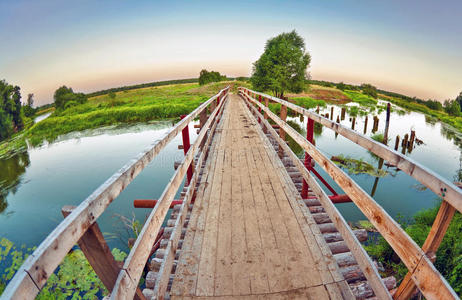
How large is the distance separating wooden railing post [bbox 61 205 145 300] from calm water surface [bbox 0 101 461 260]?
19.4 ft

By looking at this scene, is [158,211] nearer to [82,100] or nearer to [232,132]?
[232,132]

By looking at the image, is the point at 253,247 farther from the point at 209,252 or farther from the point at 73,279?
the point at 73,279

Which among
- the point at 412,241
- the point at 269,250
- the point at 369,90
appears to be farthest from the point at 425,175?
the point at 369,90

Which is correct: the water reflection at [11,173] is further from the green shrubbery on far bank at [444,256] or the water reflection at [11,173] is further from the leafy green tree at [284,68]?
the leafy green tree at [284,68]

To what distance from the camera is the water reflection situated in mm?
11128

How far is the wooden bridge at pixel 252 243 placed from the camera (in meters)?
1.03

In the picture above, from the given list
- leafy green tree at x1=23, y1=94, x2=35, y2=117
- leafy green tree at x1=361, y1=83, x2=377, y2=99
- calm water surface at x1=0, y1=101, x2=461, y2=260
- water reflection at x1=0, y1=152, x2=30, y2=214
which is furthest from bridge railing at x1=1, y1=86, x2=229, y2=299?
leafy green tree at x1=23, y1=94, x2=35, y2=117

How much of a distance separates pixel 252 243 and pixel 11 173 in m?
19.0

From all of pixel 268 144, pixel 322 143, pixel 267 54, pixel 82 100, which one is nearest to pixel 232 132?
pixel 268 144

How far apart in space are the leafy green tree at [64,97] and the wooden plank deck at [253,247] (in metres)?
67.1

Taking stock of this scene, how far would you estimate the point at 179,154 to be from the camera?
577 inches

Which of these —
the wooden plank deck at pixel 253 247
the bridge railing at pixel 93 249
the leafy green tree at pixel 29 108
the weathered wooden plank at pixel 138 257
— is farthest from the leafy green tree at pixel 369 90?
the leafy green tree at pixel 29 108

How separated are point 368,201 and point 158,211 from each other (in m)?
1.64

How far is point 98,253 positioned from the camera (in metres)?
1.06
